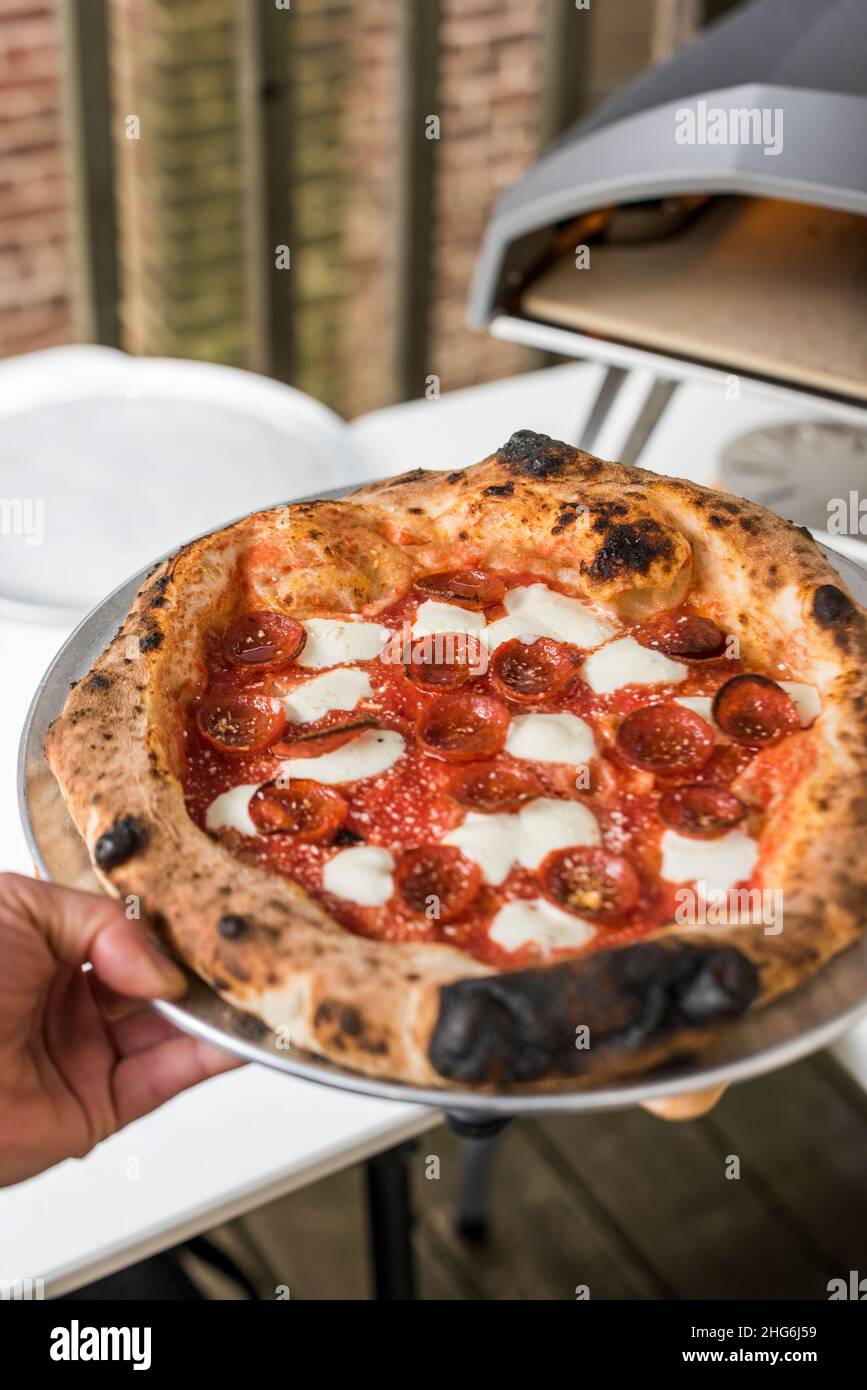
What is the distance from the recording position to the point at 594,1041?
1.14 m

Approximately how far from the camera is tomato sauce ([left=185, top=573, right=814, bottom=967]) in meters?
1.31

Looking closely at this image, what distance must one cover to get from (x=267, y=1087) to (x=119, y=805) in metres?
0.59

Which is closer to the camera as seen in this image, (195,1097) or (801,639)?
(801,639)

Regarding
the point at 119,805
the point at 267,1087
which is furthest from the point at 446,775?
the point at 267,1087

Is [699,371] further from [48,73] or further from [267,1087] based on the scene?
[48,73]

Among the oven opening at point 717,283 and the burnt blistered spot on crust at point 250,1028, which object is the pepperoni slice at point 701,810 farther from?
the oven opening at point 717,283

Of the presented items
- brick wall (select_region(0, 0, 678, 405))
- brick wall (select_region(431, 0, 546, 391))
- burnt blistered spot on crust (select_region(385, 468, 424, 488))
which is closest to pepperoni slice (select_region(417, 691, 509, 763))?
burnt blistered spot on crust (select_region(385, 468, 424, 488))

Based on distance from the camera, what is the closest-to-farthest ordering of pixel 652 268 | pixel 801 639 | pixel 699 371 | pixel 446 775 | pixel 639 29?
pixel 446 775, pixel 801 639, pixel 699 371, pixel 652 268, pixel 639 29

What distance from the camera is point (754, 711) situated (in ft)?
4.83

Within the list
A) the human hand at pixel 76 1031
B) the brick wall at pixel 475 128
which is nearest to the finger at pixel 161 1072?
the human hand at pixel 76 1031

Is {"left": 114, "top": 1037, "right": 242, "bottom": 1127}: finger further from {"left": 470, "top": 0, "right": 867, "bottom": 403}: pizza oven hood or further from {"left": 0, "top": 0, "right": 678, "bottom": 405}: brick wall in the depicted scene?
{"left": 0, "top": 0, "right": 678, "bottom": 405}: brick wall

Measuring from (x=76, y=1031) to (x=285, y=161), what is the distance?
3089 mm

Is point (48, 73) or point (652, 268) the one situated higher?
point (48, 73)
